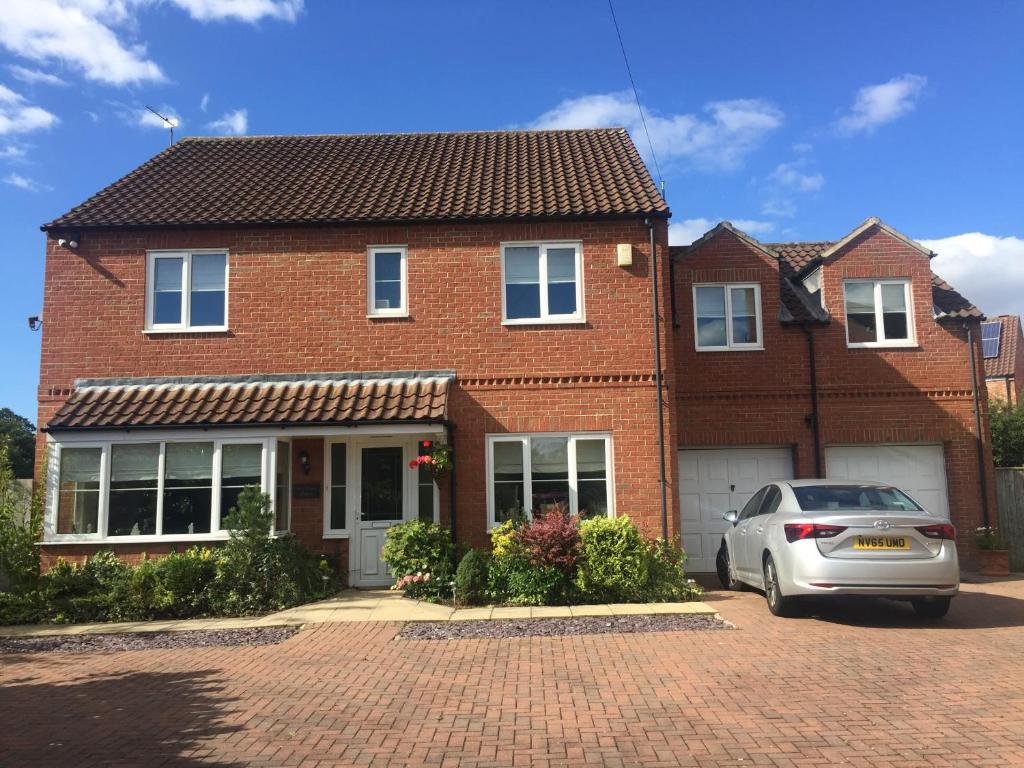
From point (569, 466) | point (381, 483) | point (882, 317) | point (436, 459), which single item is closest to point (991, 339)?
point (882, 317)

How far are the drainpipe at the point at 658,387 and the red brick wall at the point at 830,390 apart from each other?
6.42 feet

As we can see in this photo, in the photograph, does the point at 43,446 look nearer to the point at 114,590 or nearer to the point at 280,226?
the point at 114,590

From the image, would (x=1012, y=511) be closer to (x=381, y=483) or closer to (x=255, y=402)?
(x=381, y=483)

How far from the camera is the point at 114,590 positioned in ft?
32.8

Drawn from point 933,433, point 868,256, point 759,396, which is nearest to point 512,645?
point 759,396

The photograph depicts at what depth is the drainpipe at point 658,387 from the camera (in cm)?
1162

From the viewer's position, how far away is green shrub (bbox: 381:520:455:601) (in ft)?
34.3

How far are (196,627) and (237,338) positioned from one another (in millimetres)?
4825

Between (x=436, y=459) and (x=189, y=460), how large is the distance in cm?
365

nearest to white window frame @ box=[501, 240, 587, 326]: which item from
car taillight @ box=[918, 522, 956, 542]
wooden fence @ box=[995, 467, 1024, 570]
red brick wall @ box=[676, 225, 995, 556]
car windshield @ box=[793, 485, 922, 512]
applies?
red brick wall @ box=[676, 225, 995, 556]

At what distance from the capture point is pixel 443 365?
1221 cm

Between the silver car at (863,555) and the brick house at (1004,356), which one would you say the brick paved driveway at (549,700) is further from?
the brick house at (1004,356)

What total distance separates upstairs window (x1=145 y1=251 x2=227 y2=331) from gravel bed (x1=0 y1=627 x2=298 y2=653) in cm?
519

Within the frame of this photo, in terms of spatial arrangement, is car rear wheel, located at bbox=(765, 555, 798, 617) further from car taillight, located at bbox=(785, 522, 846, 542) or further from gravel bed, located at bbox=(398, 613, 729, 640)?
gravel bed, located at bbox=(398, 613, 729, 640)
